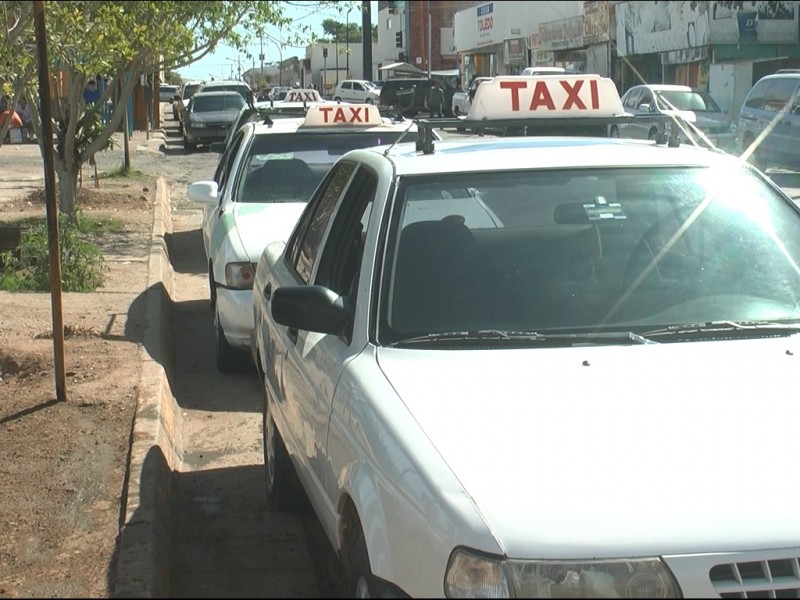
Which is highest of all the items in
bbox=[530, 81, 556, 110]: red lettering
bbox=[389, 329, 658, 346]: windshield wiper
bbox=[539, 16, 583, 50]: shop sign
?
bbox=[539, 16, 583, 50]: shop sign

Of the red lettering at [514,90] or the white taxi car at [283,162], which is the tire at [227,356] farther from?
the red lettering at [514,90]

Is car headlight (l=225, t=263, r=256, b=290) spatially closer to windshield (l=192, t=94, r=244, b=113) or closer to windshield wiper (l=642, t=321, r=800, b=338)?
windshield wiper (l=642, t=321, r=800, b=338)

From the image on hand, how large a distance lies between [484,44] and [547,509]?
49751mm

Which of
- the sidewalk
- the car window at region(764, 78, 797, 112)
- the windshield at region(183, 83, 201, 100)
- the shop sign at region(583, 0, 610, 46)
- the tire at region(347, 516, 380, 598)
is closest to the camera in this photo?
the tire at region(347, 516, 380, 598)

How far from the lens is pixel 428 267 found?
3.91 m

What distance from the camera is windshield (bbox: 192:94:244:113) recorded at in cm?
3170

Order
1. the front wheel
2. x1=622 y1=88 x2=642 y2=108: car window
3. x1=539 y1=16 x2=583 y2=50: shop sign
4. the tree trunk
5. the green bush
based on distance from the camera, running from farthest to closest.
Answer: x1=539 y1=16 x2=583 y2=50: shop sign, x1=622 y1=88 x2=642 y2=108: car window, the tree trunk, the green bush, the front wheel

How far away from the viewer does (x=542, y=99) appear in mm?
4984

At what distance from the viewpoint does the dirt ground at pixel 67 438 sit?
15.4 feet

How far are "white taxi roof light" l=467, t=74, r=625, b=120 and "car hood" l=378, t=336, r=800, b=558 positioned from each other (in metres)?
1.65

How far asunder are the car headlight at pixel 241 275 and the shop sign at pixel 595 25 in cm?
3530

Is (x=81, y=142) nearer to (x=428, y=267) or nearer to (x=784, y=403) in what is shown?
(x=428, y=267)

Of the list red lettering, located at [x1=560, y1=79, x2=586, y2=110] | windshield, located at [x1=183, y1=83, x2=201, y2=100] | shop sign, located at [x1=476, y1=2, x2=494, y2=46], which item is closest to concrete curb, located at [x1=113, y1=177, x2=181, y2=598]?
red lettering, located at [x1=560, y1=79, x2=586, y2=110]

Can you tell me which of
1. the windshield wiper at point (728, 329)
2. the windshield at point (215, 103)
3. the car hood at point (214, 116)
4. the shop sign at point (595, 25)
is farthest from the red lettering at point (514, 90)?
the shop sign at point (595, 25)
